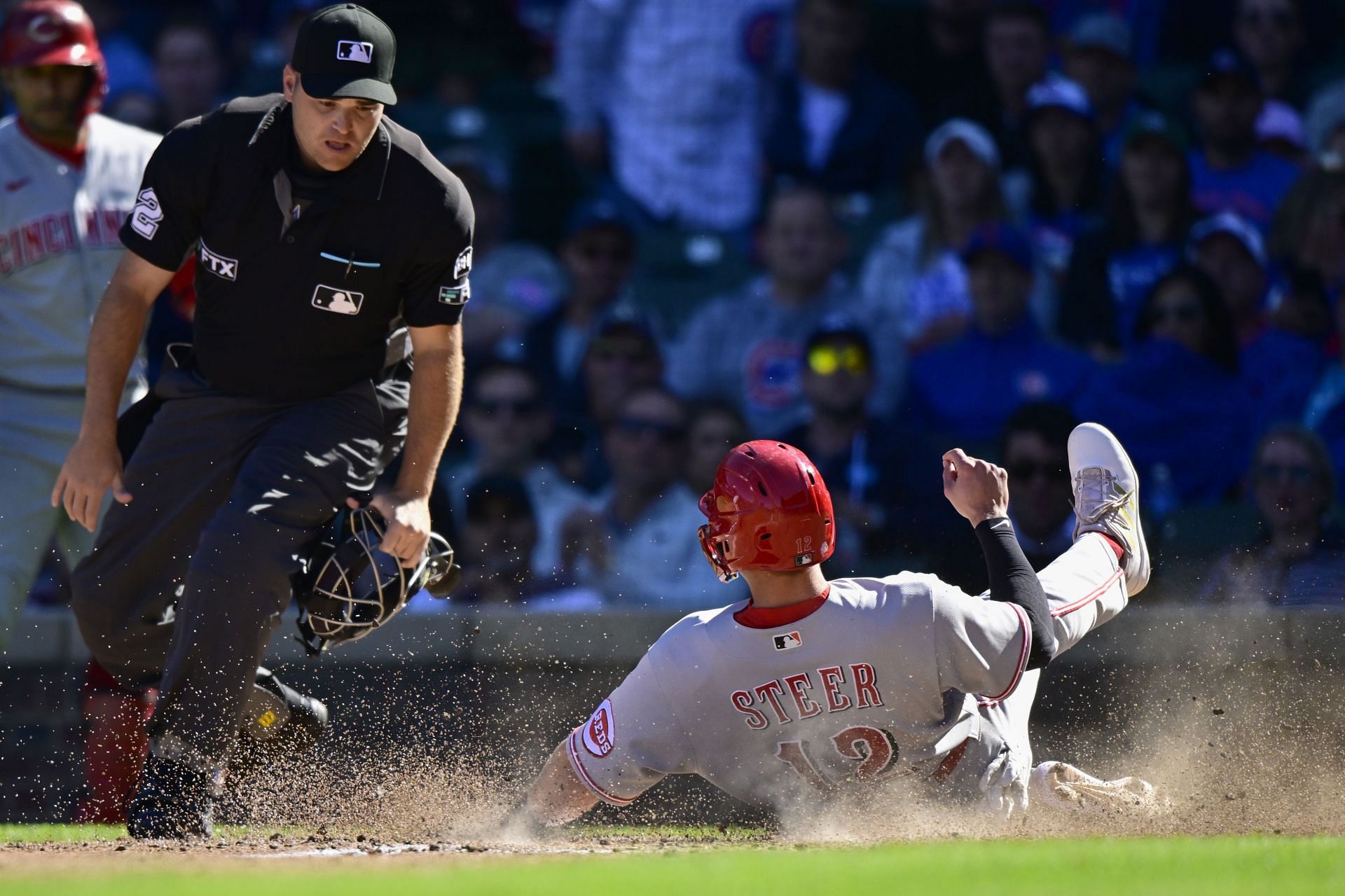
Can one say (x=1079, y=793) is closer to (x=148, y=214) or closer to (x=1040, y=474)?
(x=148, y=214)

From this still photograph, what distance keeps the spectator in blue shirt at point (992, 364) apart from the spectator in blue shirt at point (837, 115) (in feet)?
2.72

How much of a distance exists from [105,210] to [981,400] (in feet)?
13.7

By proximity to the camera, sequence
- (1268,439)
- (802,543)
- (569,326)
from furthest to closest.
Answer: (569,326)
(1268,439)
(802,543)

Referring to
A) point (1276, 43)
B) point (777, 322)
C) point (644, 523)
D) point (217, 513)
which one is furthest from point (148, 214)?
point (1276, 43)

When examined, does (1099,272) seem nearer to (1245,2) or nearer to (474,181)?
(1245,2)

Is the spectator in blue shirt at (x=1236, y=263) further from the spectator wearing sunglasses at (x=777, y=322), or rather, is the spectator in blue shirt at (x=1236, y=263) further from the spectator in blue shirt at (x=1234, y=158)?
the spectator wearing sunglasses at (x=777, y=322)

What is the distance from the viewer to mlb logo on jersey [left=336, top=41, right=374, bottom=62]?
446 centimetres

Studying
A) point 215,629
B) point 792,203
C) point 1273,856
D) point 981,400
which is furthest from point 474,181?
point 1273,856

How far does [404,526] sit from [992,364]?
4.41m

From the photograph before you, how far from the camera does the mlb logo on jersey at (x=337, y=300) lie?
4766 mm

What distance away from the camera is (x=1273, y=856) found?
363 centimetres

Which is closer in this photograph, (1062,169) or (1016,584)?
(1016,584)

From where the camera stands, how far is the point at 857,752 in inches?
173

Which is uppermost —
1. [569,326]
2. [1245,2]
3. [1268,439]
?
[1245,2]
